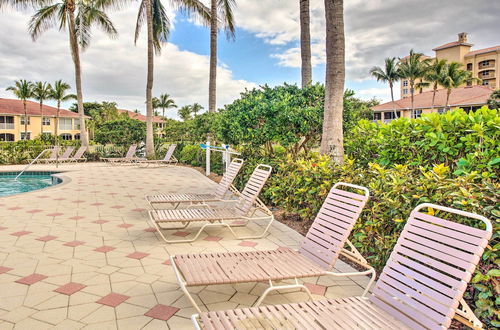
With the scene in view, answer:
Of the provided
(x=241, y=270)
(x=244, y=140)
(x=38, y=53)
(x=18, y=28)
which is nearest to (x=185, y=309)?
(x=241, y=270)


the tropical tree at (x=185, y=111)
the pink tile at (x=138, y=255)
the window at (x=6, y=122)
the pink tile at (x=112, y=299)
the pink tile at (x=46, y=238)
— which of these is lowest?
the pink tile at (x=112, y=299)

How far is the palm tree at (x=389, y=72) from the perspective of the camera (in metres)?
46.0

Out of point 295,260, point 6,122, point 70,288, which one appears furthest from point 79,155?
point 6,122

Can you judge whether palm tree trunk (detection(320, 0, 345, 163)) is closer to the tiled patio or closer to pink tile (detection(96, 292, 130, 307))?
the tiled patio

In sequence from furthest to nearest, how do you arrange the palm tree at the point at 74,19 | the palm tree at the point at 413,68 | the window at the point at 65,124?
the window at the point at 65,124 → the palm tree at the point at 413,68 → the palm tree at the point at 74,19

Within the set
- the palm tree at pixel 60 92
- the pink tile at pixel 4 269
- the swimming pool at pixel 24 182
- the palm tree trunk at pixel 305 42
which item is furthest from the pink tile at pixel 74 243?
the palm tree at pixel 60 92

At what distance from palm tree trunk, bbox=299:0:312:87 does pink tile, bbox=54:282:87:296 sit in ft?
24.3

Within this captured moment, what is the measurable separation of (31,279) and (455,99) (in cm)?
4458

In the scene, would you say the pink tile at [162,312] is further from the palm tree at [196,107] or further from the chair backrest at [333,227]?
the palm tree at [196,107]

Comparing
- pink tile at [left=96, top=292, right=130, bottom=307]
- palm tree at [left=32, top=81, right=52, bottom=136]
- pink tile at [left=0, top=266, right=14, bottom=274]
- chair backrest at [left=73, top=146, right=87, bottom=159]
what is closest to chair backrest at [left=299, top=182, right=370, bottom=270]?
pink tile at [left=96, top=292, right=130, bottom=307]

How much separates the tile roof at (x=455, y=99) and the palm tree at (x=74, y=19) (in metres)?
34.9

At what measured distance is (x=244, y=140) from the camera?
7.92 metres

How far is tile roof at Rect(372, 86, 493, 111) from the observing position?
120ft

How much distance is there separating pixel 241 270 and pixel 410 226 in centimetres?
131
